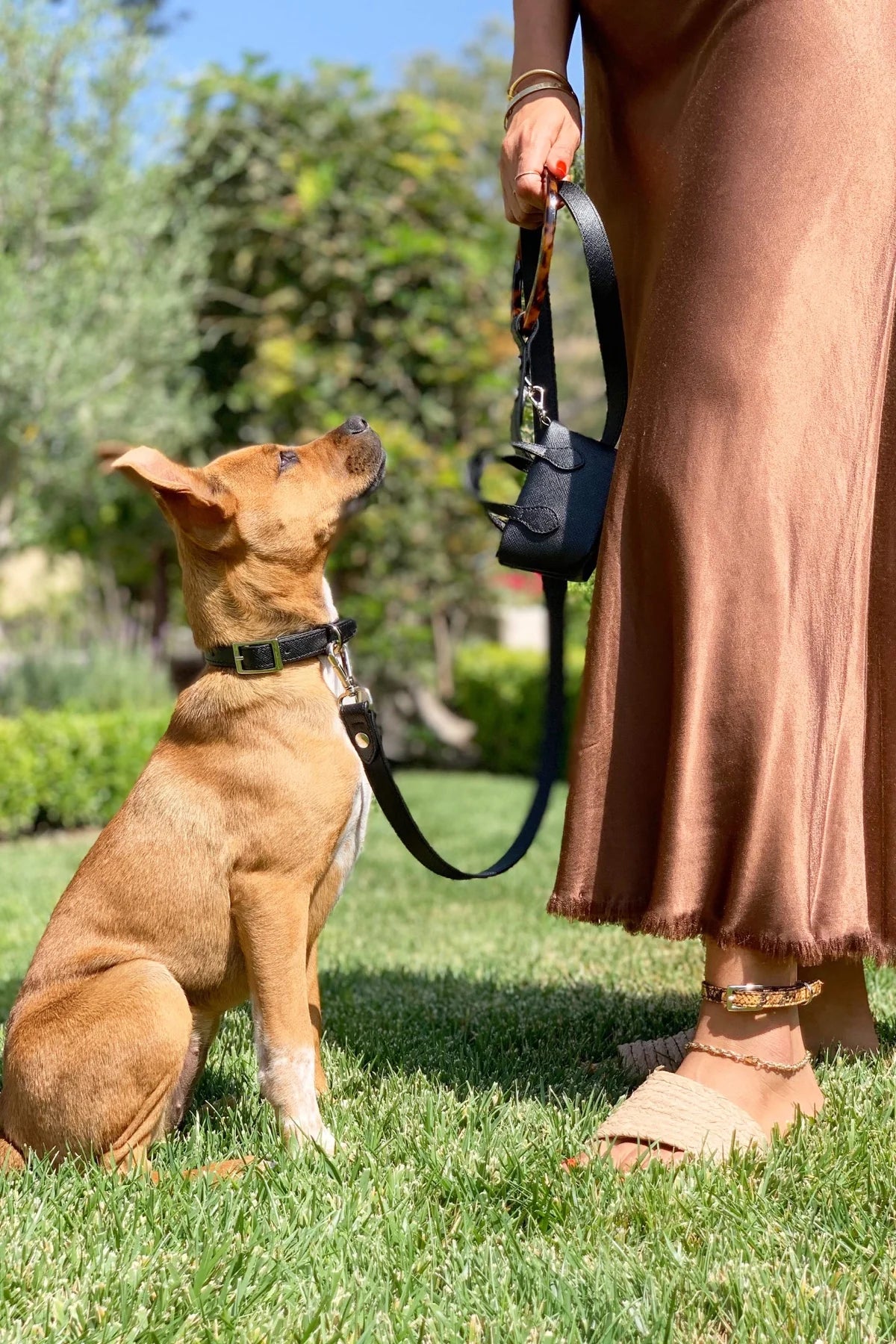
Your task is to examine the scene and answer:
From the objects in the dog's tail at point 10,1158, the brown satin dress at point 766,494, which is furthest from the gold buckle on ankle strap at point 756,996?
the dog's tail at point 10,1158

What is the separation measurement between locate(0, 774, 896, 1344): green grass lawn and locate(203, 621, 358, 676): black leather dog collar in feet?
1.87

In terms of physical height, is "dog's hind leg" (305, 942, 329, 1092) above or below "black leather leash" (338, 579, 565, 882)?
below

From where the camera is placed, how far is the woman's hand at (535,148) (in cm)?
268

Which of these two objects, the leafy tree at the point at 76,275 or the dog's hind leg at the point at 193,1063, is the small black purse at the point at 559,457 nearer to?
the dog's hind leg at the point at 193,1063

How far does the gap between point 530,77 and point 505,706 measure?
9259mm

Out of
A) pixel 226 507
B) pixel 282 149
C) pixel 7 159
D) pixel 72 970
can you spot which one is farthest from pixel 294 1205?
pixel 282 149

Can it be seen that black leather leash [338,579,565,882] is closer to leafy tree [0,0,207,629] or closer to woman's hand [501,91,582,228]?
woman's hand [501,91,582,228]

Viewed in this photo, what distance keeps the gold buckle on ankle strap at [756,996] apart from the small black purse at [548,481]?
53 centimetres

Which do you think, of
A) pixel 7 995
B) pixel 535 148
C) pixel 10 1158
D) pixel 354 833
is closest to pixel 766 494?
pixel 535 148

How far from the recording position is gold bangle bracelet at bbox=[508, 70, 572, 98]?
2.81 m

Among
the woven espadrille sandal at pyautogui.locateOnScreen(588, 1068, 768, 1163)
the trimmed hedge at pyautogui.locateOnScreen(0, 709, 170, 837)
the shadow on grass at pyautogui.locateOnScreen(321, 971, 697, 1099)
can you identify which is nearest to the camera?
the woven espadrille sandal at pyautogui.locateOnScreen(588, 1068, 768, 1163)

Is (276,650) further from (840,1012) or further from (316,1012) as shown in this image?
(840,1012)

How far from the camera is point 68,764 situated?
8.30 meters

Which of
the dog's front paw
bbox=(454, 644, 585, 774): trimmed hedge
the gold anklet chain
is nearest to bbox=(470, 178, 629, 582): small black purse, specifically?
the gold anklet chain
